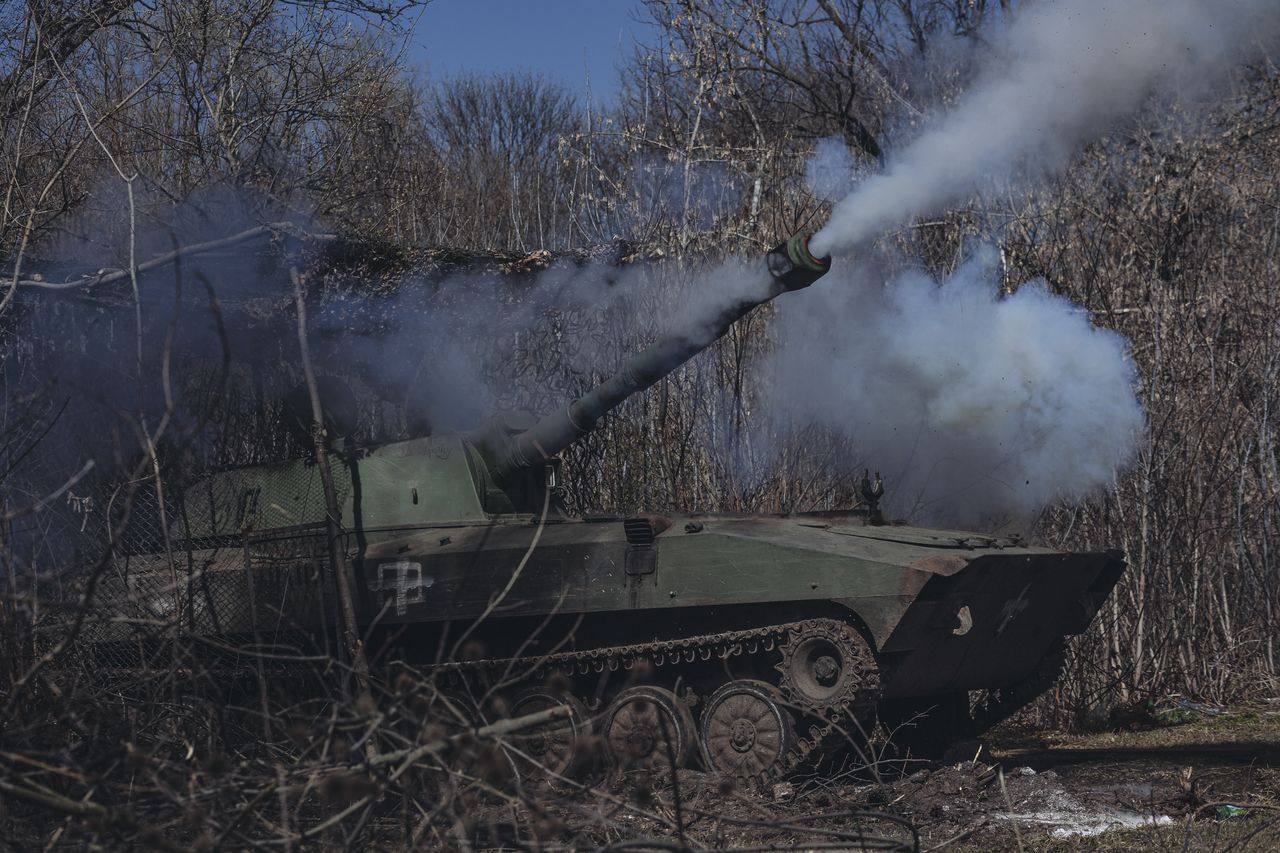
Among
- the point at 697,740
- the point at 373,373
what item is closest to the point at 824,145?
the point at 373,373

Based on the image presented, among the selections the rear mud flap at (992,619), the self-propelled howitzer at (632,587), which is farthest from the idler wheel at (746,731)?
the rear mud flap at (992,619)

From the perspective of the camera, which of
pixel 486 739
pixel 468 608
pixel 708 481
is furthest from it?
pixel 708 481

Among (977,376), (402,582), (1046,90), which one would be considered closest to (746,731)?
(402,582)

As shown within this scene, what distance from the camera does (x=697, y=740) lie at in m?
9.47

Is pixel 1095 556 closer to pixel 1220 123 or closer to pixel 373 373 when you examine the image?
pixel 373 373

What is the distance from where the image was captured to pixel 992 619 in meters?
9.69

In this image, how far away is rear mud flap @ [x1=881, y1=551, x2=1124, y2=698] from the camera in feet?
29.5

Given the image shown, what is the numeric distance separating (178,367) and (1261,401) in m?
9.60

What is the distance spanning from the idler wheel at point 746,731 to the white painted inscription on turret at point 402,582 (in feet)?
6.23

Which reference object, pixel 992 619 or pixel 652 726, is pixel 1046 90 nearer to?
pixel 992 619

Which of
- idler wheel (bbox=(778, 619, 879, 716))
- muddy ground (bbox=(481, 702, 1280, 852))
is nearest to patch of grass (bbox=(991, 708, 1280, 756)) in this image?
muddy ground (bbox=(481, 702, 1280, 852))

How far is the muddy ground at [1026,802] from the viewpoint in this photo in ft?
23.7

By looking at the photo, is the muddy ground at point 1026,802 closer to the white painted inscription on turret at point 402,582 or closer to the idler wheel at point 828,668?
the idler wheel at point 828,668

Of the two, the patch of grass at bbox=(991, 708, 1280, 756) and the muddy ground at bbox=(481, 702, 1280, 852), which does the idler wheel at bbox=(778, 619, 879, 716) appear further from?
the patch of grass at bbox=(991, 708, 1280, 756)
